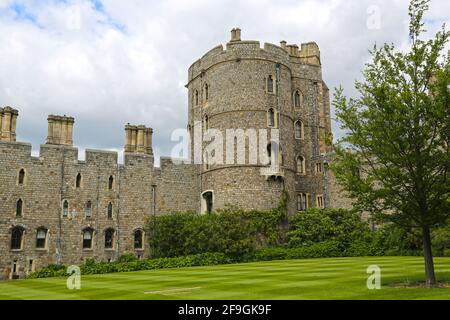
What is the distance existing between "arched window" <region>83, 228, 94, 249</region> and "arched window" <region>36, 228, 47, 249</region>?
2.38 m

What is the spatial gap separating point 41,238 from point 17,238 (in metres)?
1.36

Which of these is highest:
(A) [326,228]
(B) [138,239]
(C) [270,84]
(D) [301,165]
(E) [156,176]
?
(C) [270,84]

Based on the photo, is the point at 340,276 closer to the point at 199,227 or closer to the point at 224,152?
the point at 199,227

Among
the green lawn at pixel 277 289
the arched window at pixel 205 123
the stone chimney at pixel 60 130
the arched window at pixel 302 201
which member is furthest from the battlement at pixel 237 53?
the green lawn at pixel 277 289

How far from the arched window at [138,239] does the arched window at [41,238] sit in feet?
19.0

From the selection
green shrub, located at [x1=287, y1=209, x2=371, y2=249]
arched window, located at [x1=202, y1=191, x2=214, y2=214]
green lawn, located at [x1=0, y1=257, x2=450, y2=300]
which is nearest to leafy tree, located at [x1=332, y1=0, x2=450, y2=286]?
green lawn, located at [x1=0, y1=257, x2=450, y2=300]

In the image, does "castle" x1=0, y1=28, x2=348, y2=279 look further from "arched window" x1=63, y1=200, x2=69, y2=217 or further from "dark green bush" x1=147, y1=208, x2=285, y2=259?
"dark green bush" x1=147, y1=208, x2=285, y2=259

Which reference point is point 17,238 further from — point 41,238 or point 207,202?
point 207,202

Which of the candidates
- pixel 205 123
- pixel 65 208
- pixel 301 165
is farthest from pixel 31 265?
pixel 301 165

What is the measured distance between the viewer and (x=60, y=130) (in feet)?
102

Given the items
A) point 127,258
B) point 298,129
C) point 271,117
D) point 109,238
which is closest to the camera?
point 127,258

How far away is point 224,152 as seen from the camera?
33062 mm

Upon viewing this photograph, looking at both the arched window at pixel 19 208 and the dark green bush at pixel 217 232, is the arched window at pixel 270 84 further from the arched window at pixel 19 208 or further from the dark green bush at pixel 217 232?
the arched window at pixel 19 208
